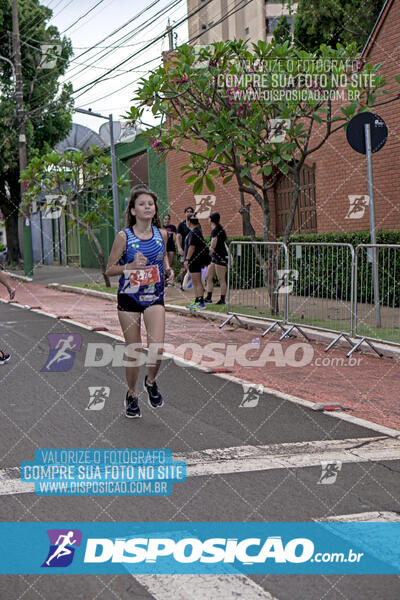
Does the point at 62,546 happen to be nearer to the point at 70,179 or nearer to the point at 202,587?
the point at 202,587

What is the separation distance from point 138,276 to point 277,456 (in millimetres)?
2011

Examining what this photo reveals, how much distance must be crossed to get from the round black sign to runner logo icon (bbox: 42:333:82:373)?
4951mm

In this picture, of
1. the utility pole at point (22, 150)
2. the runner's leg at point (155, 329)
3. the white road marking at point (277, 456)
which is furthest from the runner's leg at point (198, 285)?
the utility pole at point (22, 150)

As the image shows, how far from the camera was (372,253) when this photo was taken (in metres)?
11.0

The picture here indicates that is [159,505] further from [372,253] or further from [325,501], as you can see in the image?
[372,253]

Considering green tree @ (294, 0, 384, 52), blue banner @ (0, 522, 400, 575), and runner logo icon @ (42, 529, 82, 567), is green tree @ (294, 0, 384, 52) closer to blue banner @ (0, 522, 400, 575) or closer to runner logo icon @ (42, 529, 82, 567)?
blue banner @ (0, 522, 400, 575)

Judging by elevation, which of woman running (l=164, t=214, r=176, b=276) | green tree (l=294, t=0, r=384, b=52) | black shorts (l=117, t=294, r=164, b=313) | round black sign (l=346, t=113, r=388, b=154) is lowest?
black shorts (l=117, t=294, r=164, b=313)

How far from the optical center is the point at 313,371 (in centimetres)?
962

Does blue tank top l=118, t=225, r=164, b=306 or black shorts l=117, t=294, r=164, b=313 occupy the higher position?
blue tank top l=118, t=225, r=164, b=306

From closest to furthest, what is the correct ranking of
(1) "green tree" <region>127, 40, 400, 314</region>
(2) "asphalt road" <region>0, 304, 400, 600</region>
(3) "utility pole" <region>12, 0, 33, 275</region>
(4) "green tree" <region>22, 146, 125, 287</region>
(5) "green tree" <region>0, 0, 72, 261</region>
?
(2) "asphalt road" <region>0, 304, 400, 600</region>
(1) "green tree" <region>127, 40, 400, 314</region>
(4) "green tree" <region>22, 146, 125, 287</region>
(3) "utility pole" <region>12, 0, 33, 275</region>
(5) "green tree" <region>0, 0, 72, 261</region>

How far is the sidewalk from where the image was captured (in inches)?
311

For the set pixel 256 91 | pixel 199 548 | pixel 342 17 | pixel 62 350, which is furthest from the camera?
pixel 342 17

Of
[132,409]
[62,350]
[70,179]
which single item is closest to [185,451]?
[132,409]

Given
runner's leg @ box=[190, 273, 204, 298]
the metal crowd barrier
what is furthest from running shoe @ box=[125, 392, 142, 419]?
runner's leg @ box=[190, 273, 204, 298]
